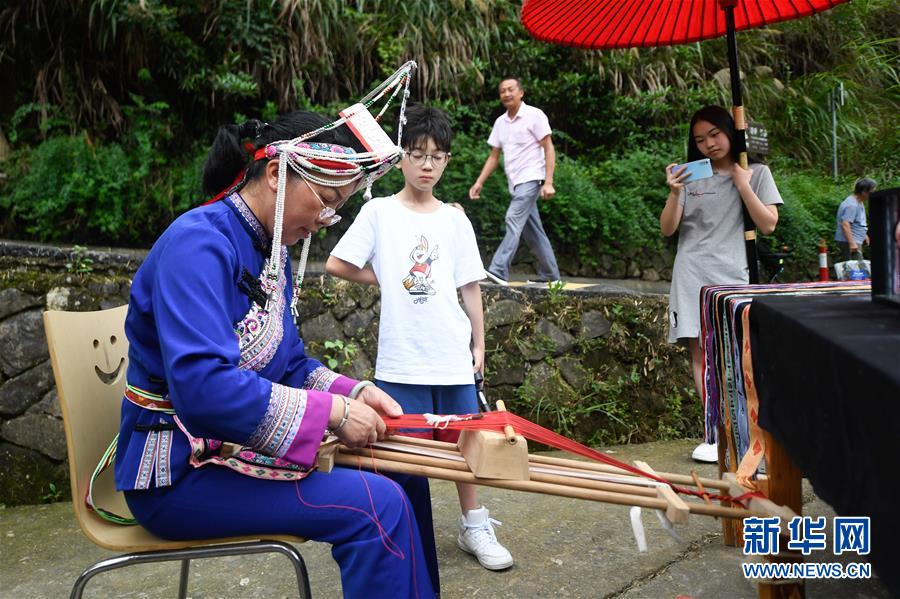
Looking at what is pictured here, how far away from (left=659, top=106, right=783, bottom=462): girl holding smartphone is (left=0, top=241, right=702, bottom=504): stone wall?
3.11 ft

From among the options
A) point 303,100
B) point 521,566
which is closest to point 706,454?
point 521,566

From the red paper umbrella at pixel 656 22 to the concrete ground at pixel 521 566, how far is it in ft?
4.23

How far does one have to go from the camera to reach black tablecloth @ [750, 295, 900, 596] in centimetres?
113

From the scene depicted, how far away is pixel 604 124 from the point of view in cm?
981

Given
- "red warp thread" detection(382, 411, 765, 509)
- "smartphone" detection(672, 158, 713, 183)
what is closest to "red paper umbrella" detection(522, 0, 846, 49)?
"smartphone" detection(672, 158, 713, 183)

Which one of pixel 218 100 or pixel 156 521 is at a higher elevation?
pixel 218 100

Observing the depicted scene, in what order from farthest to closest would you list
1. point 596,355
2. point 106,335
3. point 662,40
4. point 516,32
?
point 516,32 < point 596,355 < point 662,40 < point 106,335

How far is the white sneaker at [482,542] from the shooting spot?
2898 mm

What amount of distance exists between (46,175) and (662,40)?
539 centimetres

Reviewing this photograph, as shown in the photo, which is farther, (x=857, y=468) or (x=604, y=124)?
(x=604, y=124)

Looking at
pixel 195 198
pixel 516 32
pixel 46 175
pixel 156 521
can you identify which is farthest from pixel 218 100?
pixel 156 521

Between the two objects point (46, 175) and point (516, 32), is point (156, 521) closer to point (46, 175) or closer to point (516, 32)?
point (46, 175)

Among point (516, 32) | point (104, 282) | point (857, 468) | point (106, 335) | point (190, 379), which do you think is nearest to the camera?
point (857, 468)

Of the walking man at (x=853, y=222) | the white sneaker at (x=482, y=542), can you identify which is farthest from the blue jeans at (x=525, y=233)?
the walking man at (x=853, y=222)
